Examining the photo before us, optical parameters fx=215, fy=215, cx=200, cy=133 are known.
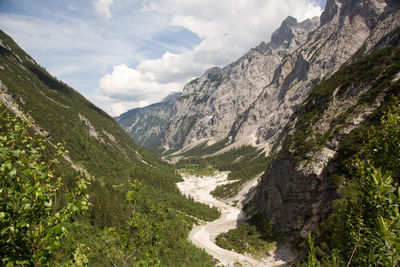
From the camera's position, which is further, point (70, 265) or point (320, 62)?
point (320, 62)

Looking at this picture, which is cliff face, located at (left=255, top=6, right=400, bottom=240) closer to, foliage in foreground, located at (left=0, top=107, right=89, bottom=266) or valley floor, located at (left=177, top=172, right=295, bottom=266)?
valley floor, located at (left=177, top=172, right=295, bottom=266)

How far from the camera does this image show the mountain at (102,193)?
895 cm

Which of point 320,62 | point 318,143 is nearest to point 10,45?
point 318,143

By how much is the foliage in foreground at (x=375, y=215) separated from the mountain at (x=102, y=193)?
235 inches

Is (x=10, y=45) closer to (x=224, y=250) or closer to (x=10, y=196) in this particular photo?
(x=224, y=250)

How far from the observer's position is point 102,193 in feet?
200

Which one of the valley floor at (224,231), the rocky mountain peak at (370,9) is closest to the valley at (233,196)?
the valley floor at (224,231)

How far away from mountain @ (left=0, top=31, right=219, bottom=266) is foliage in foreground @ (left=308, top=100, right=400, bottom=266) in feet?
19.6

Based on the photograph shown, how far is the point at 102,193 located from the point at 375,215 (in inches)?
2571

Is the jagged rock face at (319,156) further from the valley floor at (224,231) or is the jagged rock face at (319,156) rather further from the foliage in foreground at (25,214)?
the foliage in foreground at (25,214)

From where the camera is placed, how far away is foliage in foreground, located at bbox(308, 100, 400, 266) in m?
4.91

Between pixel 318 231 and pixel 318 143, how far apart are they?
19.8 metres

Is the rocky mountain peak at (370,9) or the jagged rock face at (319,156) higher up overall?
the rocky mountain peak at (370,9)

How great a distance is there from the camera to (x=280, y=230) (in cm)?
4819
